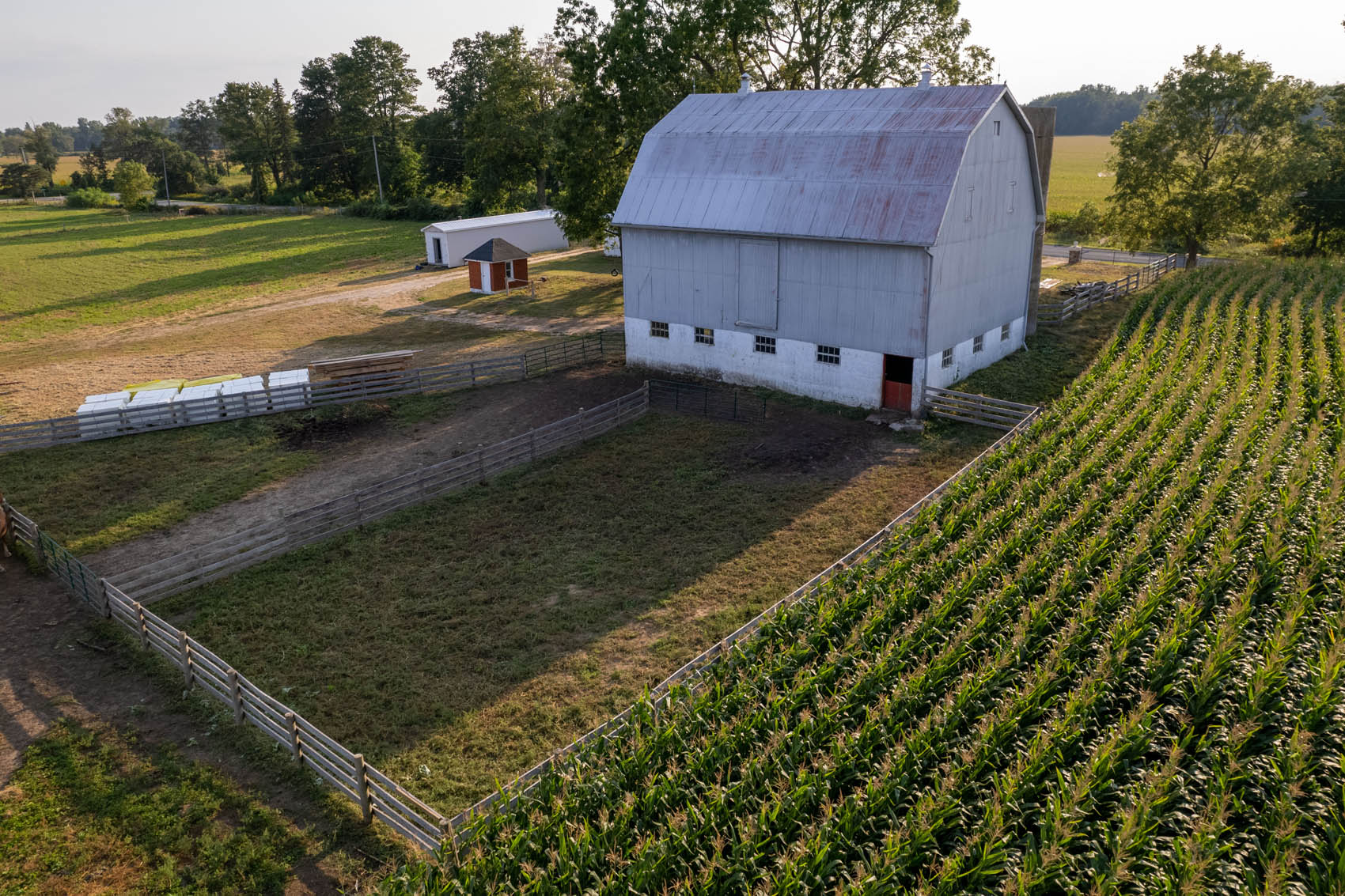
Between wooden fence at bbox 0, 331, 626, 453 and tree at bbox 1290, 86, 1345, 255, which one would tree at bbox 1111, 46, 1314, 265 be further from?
wooden fence at bbox 0, 331, 626, 453

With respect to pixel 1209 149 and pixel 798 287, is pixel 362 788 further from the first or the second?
pixel 1209 149

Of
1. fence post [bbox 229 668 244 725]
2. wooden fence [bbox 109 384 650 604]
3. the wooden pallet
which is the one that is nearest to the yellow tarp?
the wooden pallet

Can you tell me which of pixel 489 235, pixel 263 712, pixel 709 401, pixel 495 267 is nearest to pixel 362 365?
pixel 709 401

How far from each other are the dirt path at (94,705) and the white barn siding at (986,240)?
2207 centimetres

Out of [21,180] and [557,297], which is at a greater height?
[21,180]

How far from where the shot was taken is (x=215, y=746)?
13859 mm

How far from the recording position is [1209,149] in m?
47.1

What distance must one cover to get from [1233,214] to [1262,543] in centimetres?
3776

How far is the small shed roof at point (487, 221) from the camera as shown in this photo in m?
59.5

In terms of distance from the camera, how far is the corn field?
33.7 feet

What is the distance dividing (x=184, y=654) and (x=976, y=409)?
71.2 feet

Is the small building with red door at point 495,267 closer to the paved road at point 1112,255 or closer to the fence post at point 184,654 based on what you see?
the paved road at point 1112,255

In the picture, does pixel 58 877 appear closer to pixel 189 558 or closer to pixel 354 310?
pixel 189 558

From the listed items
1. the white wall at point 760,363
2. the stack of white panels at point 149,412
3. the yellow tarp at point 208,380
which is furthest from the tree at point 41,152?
the white wall at point 760,363
